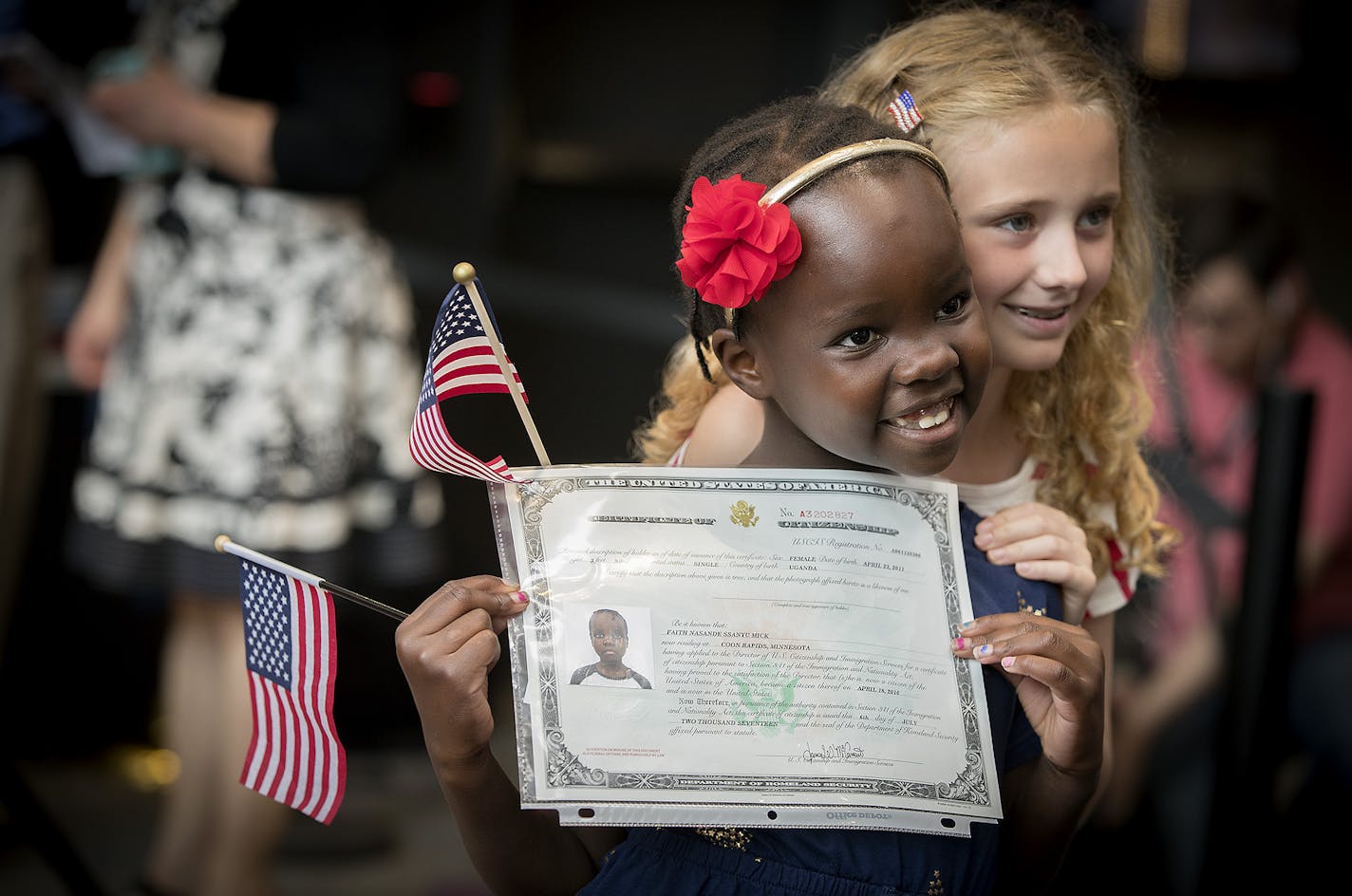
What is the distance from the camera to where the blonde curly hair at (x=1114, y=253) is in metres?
1.54

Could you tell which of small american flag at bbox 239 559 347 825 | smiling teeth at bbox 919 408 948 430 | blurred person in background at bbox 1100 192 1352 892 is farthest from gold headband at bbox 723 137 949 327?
blurred person in background at bbox 1100 192 1352 892

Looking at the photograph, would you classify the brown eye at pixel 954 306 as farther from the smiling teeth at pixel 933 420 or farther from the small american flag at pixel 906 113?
the small american flag at pixel 906 113

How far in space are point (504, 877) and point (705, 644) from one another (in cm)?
33

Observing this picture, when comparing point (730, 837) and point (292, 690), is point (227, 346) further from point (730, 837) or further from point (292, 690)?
point (730, 837)

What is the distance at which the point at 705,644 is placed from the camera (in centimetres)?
129

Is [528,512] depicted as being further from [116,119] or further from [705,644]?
[116,119]

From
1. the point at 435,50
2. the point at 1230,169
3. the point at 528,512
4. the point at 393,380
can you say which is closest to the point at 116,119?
the point at 393,380

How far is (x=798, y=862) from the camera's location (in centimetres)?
134

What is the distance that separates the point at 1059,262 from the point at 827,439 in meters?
0.39

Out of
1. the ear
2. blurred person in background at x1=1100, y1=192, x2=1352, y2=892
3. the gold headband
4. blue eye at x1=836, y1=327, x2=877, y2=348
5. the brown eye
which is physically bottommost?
blurred person in background at x1=1100, y1=192, x2=1352, y2=892

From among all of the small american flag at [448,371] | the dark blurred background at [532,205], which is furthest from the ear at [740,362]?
the dark blurred background at [532,205]

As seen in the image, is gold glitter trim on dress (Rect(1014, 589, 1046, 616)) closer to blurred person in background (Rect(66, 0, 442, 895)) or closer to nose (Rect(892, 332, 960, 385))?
nose (Rect(892, 332, 960, 385))

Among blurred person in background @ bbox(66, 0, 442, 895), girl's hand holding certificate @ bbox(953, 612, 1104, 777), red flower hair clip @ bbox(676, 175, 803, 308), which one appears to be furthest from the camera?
blurred person in background @ bbox(66, 0, 442, 895)

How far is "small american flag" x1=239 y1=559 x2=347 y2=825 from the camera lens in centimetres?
133
